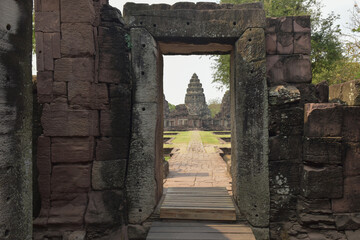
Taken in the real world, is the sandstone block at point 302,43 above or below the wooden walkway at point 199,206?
above

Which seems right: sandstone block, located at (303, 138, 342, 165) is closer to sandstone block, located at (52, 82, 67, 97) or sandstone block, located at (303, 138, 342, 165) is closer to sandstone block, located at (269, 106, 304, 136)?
sandstone block, located at (269, 106, 304, 136)

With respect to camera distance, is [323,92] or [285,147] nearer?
[285,147]

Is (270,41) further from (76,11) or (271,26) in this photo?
(76,11)

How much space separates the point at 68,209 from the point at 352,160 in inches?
171

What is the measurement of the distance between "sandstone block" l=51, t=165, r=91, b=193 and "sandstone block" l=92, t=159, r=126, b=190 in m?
0.13

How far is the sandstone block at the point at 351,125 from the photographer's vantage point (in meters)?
3.17

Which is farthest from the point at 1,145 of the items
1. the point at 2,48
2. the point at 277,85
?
the point at 277,85

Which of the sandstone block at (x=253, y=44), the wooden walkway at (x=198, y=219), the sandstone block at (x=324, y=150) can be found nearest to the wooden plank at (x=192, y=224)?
the wooden walkway at (x=198, y=219)

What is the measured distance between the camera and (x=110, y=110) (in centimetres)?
342

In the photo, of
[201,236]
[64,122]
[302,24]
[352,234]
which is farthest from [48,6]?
[352,234]

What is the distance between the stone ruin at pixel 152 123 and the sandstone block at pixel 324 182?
1cm

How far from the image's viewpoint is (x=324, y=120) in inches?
125

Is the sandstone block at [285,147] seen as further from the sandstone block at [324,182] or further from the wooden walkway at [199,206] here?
the wooden walkway at [199,206]

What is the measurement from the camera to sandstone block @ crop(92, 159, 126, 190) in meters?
3.35
